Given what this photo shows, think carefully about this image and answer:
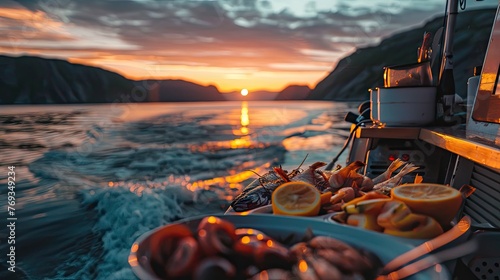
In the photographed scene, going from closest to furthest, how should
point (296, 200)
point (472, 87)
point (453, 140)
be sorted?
point (296, 200) < point (453, 140) < point (472, 87)

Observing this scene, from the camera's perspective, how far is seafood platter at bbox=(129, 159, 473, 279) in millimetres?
787

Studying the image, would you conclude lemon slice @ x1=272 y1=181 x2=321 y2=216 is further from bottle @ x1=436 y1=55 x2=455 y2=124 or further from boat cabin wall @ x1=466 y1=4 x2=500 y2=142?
bottle @ x1=436 y1=55 x2=455 y2=124

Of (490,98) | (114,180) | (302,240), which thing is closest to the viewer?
(302,240)

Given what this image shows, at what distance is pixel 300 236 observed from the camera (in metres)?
1.00

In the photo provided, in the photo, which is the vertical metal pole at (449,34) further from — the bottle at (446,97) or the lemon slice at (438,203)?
the lemon slice at (438,203)

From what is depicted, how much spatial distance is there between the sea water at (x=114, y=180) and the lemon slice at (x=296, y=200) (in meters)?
1.03

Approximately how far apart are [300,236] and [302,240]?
0.02 meters

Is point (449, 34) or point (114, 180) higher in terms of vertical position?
point (449, 34)

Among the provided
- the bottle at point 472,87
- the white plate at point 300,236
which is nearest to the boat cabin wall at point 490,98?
the bottle at point 472,87

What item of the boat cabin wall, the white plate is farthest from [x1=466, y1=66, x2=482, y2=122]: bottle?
the white plate

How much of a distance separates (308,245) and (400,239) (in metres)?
0.21

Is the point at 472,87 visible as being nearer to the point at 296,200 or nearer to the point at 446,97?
the point at 446,97

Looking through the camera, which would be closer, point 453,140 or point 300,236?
point 300,236

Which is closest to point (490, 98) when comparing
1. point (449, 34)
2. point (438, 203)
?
point (449, 34)
